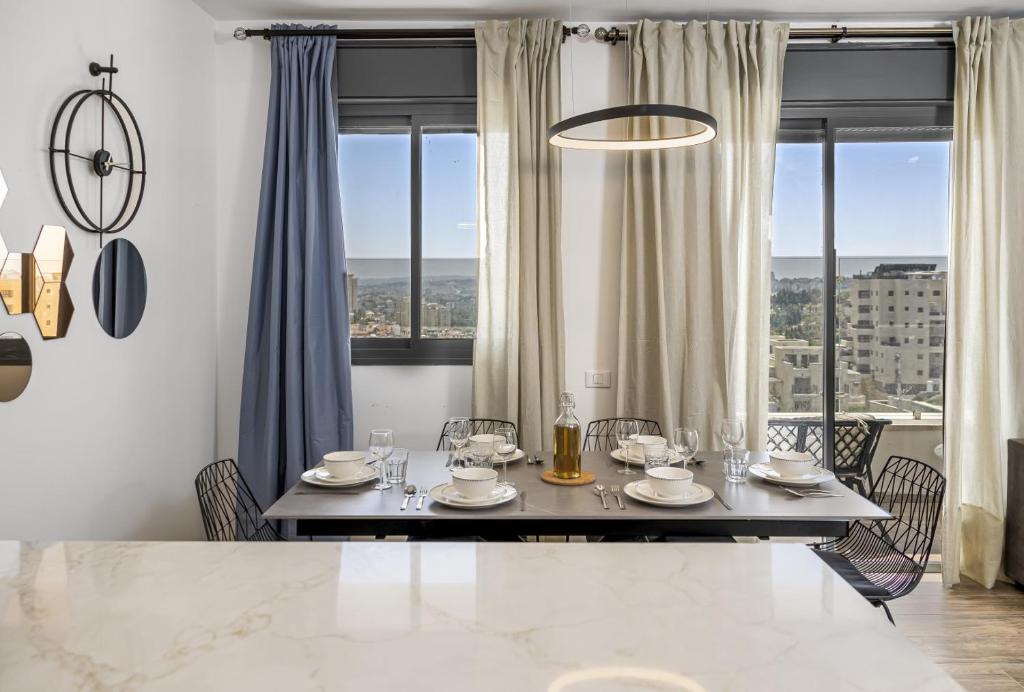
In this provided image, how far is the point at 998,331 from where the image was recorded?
10.7 ft

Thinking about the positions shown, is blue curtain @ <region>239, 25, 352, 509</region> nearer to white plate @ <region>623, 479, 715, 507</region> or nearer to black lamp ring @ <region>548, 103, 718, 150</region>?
black lamp ring @ <region>548, 103, 718, 150</region>

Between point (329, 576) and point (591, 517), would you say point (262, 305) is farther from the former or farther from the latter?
point (329, 576)

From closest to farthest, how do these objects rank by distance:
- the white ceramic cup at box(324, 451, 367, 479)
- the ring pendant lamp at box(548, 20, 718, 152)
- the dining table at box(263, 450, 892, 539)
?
the dining table at box(263, 450, 892, 539) → the ring pendant lamp at box(548, 20, 718, 152) → the white ceramic cup at box(324, 451, 367, 479)

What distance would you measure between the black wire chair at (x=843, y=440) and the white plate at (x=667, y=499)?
1.52 meters

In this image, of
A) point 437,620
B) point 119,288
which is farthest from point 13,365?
point 437,620

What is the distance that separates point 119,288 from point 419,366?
4.70 ft

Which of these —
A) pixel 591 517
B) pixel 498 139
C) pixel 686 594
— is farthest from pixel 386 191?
pixel 686 594

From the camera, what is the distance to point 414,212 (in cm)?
350

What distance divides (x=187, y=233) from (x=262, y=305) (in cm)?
48

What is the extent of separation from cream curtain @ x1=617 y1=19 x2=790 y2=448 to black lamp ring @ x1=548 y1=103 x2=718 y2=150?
0.70 meters

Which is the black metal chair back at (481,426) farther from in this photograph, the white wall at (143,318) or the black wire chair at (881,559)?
the black wire chair at (881,559)

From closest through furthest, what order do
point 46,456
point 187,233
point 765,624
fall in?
1. point 765,624
2. point 46,456
3. point 187,233

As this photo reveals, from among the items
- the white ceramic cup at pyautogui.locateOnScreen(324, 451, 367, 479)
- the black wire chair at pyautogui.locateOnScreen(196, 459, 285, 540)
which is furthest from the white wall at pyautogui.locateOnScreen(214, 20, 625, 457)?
the white ceramic cup at pyautogui.locateOnScreen(324, 451, 367, 479)

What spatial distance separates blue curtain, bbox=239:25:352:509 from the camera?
3275 millimetres
